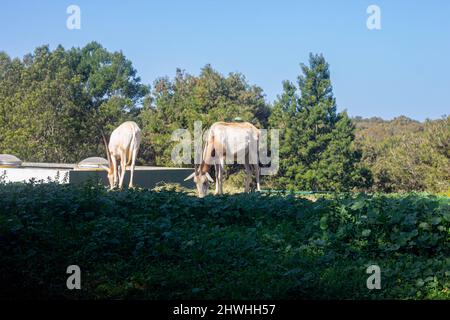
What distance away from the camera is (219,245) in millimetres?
6520

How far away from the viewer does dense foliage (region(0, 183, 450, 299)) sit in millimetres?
5441

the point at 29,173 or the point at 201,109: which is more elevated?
the point at 201,109

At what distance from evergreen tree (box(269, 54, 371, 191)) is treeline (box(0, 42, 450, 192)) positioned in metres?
0.05

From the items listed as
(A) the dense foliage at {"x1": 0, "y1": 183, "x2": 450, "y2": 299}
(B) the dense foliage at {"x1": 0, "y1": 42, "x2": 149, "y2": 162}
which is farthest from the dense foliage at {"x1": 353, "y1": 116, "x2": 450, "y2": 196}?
(A) the dense foliage at {"x1": 0, "y1": 183, "x2": 450, "y2": 299}

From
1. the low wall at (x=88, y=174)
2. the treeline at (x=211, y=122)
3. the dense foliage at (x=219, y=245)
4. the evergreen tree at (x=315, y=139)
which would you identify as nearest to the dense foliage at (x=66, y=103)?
the treeline at (x=211, y=122)

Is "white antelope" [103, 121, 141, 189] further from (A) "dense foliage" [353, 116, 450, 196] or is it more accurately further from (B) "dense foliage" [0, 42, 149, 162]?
(B) "dense foliage" [0, 42, 149, 162]

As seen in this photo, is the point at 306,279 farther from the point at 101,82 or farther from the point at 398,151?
the point at 101,82

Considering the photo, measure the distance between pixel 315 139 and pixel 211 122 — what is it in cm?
558

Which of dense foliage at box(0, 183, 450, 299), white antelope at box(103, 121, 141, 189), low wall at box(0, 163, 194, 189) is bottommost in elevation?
dense foliage at box(0, 183, 450, 299)

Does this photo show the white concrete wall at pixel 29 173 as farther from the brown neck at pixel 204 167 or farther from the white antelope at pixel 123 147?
the brown neck at pixel 204 167

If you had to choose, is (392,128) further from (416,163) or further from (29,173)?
(29,173)

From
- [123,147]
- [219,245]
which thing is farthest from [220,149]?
[219,245]

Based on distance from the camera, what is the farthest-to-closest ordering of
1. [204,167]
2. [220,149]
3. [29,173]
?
1. [29,173]
2. [220,149]
3. [204,167]
